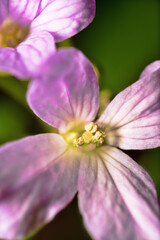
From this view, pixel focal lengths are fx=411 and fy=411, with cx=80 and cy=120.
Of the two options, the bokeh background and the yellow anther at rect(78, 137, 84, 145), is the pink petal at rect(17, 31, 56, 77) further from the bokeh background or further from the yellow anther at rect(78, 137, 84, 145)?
the bokeh background

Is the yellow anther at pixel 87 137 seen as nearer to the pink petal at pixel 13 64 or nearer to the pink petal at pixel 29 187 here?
the pink petal at pixel 29 187

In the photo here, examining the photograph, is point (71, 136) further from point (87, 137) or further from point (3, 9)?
point (3, 9)

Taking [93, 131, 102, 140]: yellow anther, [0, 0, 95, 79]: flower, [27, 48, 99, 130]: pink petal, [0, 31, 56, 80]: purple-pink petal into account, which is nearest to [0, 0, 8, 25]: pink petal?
[0, 0, 95, 79]: flower

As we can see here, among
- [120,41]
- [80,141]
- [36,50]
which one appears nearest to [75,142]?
[80,141]

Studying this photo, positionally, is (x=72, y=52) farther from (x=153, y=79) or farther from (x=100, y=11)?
(x=100, y=11)

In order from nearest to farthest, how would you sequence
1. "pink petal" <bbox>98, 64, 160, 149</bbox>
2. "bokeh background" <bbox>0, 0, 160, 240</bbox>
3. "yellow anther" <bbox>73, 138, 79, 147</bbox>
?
1. "pink petal" <bbox>98, 64, 160, 149</bbox>
2. "yellow anther" <bbox>73, 138, 79, 147</bbox>
3. "bokeh background" <bbox>0, 0, 160, 240</bbox>

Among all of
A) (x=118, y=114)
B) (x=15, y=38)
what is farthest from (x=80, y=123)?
(x=15, y=38)
